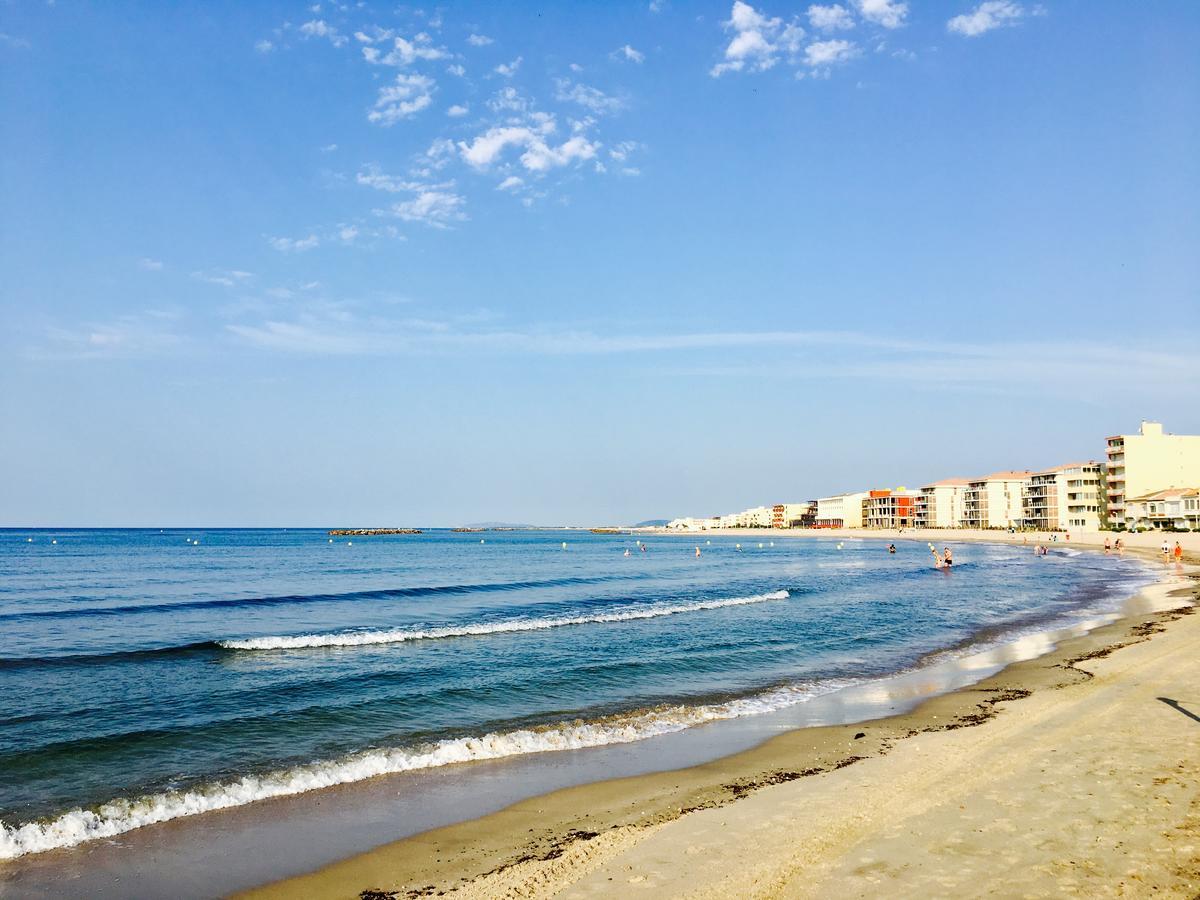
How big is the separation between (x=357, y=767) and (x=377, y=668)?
8.47 meters

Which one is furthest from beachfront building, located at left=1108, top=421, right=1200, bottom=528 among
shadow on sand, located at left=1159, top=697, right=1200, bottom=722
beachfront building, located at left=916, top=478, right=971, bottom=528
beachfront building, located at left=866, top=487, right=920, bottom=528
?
shadow on sand, located at left=1159, top=697, right=1200, bottom=722

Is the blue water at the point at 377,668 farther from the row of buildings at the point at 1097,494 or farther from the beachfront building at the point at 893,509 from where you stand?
the beachfront building at the point at 893,509

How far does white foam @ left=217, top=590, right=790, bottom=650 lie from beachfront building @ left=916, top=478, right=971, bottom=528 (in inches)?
5452

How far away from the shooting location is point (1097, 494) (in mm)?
124438

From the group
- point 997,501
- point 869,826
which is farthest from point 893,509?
point 869,826

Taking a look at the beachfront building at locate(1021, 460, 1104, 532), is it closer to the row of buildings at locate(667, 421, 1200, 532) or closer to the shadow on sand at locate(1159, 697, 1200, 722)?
the row of buildings at locate(667, 421, 1200, 532)

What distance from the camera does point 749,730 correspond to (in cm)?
1384

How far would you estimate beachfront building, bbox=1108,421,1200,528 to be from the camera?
112 m

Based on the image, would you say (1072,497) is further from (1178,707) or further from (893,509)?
(1178,707)

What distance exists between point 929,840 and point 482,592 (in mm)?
35709

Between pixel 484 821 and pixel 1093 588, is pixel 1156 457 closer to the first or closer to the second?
pixel 1093 588

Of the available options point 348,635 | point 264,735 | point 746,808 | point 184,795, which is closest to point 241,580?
point 348,635

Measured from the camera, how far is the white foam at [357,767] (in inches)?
359

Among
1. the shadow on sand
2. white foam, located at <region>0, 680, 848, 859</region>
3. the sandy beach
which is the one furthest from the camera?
the shadow on sand
